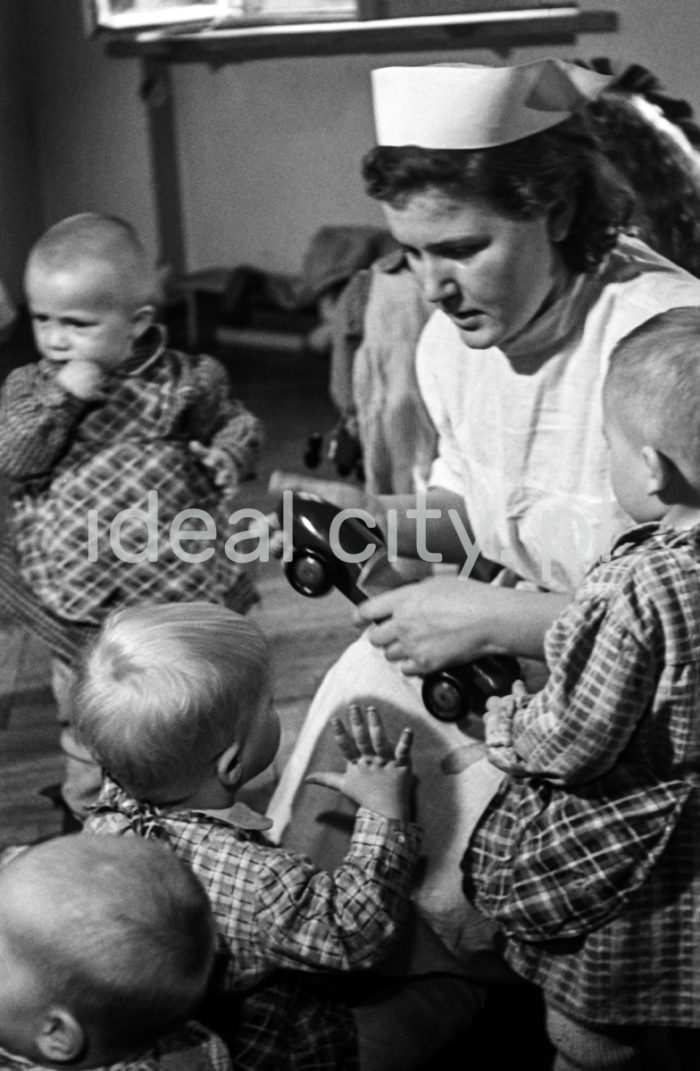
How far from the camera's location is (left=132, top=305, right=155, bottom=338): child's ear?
200 cm

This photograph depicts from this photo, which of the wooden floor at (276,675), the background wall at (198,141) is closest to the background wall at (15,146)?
the background wall at (198,141)

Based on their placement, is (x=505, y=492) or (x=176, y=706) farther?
(x=505, y=492)

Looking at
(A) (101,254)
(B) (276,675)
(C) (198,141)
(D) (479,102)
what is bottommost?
(B) (276,675)

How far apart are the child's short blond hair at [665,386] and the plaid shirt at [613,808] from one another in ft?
0.25

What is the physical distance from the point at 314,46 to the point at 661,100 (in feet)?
9.71

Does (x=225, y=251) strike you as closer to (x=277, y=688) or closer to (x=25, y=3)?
(x=25, y=3)

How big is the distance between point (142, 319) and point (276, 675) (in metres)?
0.83

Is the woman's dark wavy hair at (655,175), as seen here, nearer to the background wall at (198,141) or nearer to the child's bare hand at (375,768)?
the child's bare hand at (375,768)

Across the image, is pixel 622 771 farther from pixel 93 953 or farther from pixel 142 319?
pixel 142 319

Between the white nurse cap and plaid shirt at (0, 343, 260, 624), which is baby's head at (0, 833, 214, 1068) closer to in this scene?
the white nurse cap

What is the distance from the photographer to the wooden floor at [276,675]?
2.18 metres

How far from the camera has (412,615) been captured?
155 cm

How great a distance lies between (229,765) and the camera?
1.35 metres

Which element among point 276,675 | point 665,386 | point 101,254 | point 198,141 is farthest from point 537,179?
point 198,141
